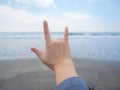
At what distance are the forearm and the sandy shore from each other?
5496 mm

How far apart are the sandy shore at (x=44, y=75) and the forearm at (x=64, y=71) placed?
5.50 meters

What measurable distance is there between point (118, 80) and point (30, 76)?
343 centimetres

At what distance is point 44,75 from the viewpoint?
8.09 meters

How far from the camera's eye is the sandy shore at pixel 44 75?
22.4 feet

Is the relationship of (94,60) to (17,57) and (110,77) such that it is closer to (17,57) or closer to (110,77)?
(110,77)

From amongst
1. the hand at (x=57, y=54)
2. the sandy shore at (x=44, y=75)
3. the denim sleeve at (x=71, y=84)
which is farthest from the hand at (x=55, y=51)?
the sandy shore at (x=44, y=75)

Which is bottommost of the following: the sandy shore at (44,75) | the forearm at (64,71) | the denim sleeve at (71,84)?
the sandy shore at (44,75)

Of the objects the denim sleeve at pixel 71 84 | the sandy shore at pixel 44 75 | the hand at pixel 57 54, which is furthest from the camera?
the sandy shore at pixel 44 75

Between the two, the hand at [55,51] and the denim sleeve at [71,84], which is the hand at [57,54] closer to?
the hand at [55,51]

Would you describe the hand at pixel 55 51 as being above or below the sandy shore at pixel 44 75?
above

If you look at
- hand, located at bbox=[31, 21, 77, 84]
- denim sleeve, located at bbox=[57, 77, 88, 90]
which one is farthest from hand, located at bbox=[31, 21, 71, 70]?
denim sleeve, located at bbox=[57, 77, 88, 90]

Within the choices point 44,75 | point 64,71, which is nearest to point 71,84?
point 64,71

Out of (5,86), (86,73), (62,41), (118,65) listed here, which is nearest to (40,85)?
(5,86)

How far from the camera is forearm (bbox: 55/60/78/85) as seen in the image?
1.14 meters
